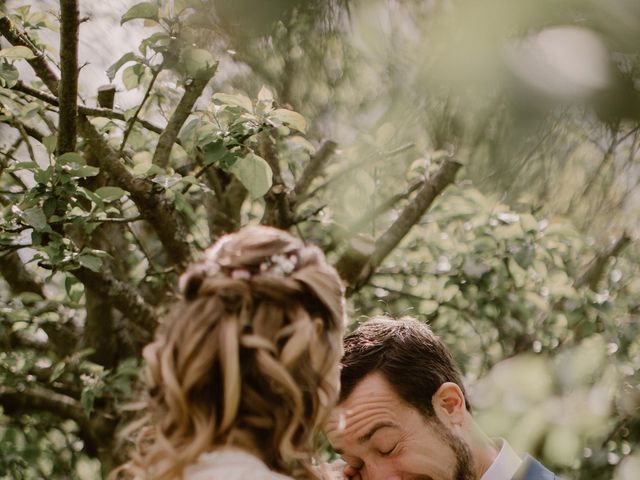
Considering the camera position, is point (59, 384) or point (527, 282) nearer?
point (527, 282)

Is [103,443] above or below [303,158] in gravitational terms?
below

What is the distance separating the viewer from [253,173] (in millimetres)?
2381

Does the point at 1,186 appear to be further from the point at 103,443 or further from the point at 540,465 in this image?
the point at 540,465

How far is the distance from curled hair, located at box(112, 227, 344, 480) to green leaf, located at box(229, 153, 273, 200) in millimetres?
686

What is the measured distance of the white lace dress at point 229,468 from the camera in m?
1.45

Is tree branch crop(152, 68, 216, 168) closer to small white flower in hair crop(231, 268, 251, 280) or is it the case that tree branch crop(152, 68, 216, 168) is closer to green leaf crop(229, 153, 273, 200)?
green leaf crop(229, 153, 273, 200)

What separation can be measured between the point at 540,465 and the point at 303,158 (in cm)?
247

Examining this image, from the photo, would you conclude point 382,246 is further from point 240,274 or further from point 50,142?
point 240,274

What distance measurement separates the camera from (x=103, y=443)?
13.3 ft

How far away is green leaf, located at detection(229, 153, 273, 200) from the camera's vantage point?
2.36 meters

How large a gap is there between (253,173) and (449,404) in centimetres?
106

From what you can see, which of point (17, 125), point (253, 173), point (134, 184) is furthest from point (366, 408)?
point (17, 125)

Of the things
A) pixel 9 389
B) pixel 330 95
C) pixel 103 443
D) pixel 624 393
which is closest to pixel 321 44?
pixel 330 95

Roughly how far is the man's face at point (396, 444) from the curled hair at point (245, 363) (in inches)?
31.5
